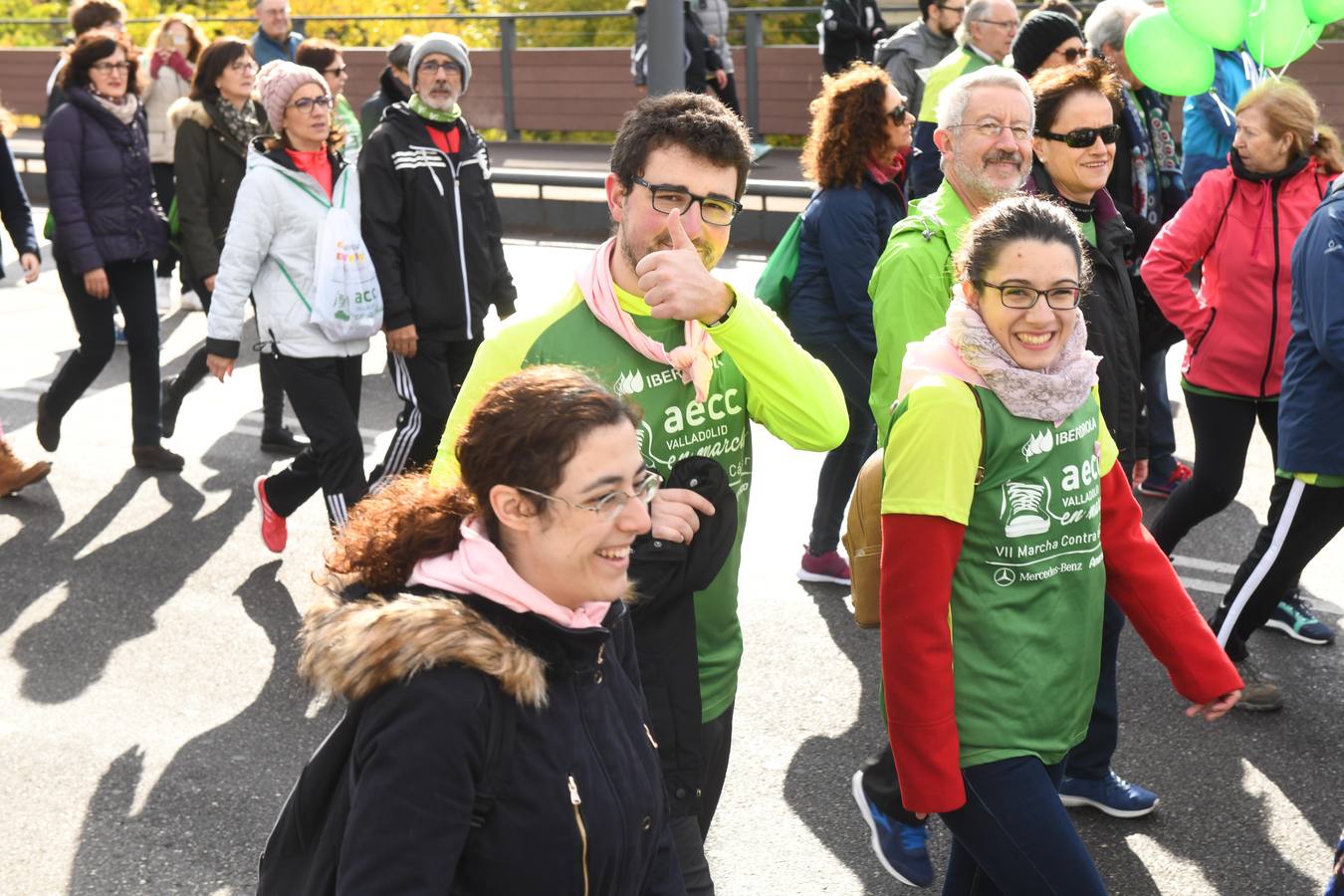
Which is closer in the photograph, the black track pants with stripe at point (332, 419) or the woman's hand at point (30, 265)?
the black track pants with stripe at point (332, 419)

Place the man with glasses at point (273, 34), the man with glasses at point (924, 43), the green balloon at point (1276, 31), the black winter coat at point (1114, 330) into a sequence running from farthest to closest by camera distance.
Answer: the man with glasses at point (273, 34)
the man with glasses at point (924, 43)
the green balloon at point (1276, 31)
the black winter coat at point (1114, 330)

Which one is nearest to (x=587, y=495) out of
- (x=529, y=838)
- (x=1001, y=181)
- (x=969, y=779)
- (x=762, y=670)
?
(x=529, y=838)

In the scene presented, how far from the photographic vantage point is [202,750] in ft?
17.0

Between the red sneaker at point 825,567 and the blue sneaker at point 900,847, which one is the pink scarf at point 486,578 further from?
the red sneaker at point 825,567

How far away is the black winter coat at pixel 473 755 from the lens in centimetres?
216

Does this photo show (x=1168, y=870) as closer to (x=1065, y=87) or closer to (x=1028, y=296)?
(x=1028, y=296)

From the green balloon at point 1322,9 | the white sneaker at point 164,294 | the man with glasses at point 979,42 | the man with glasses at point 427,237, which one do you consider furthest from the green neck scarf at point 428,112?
the white sneaker at point 164,294

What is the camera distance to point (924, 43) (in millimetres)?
9625

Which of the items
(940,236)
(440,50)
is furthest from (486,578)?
(440,50)

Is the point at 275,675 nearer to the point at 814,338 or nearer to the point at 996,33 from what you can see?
the point at 814,338

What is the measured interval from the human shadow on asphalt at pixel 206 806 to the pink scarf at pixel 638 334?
1414 millimetres

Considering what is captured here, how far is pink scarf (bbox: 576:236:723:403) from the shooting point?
128 inches

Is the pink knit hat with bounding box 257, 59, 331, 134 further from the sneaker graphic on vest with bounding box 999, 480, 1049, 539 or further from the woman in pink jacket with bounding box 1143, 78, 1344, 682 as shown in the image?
the sneaker graphic on vest with bounding box 999, 480, 1049, 539

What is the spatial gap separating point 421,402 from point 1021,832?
4041 mm
